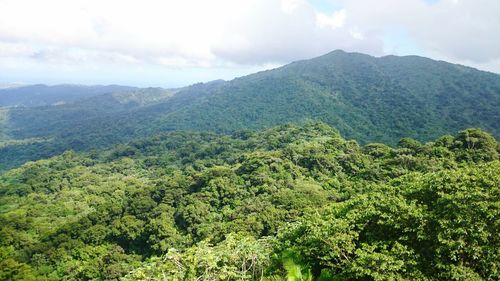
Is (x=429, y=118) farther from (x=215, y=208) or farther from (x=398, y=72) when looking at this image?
(x=215, y=208)

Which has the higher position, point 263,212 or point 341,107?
point 341,107

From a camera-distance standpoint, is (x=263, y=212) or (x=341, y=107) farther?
(x=341, y=107)

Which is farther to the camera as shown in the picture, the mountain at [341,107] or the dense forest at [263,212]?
the mountain at [341,107]

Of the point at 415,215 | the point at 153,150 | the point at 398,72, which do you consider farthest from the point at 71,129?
the point at 415,215

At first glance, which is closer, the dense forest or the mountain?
the dense forest
